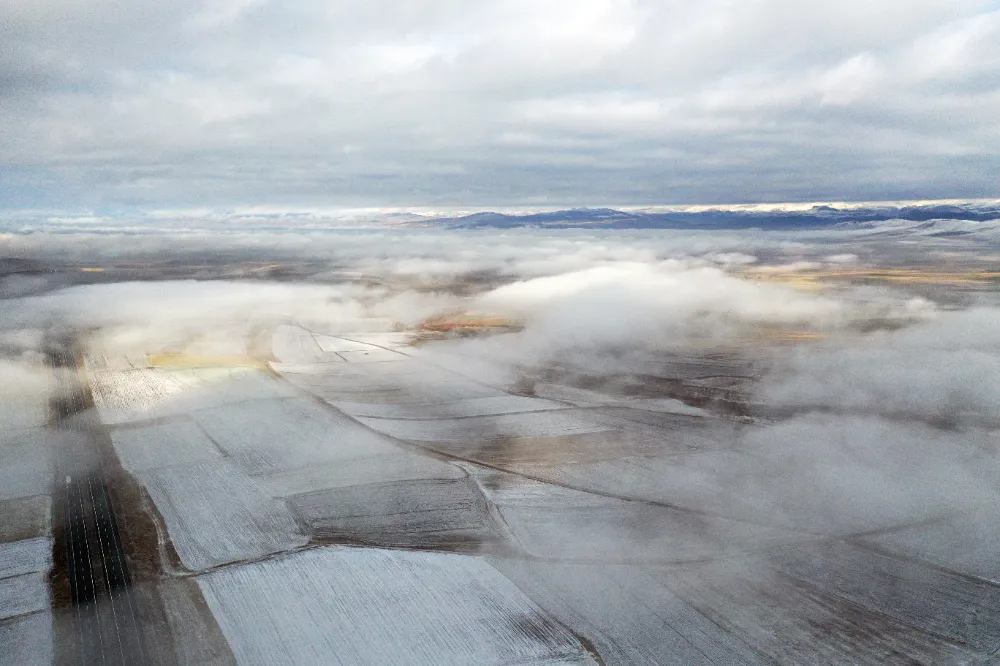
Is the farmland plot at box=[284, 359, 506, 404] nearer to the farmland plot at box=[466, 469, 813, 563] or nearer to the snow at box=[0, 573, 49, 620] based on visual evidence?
the farmland plot at box=[466, 469, 813, 563]

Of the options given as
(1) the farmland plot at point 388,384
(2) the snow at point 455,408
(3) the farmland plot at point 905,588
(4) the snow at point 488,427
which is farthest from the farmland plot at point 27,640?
(1) the farmland plot at point 388,384

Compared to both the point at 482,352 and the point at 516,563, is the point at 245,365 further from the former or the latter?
the point at 516,563

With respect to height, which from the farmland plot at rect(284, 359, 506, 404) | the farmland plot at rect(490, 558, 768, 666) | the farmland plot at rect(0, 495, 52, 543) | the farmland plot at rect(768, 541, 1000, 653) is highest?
the farmland plot at rect(284, 359, 506, 404)

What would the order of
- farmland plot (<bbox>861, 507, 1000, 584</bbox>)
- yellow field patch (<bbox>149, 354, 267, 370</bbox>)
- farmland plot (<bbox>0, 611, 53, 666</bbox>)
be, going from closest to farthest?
farmland plot (<bbox>0, 611, 53, 666</bbox>)
farmland plot (<bbox>861, 507, 1000, 584</bbox>)
yellow field patch (<bbox>149, 354, 267, 370</bbox>)

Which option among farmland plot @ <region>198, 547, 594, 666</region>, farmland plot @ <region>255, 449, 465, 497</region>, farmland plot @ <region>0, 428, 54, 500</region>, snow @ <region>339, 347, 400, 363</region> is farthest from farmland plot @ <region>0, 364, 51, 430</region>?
farmland plot @ <region>198, 547, 594, 666</region>

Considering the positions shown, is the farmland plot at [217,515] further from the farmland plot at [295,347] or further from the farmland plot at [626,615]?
the farmland plot at [295,347]

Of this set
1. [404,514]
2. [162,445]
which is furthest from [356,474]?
[162,445]

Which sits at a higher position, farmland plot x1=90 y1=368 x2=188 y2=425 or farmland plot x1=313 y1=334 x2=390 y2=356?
farmland plot x1=313 y1=334 x2=390 y2=356

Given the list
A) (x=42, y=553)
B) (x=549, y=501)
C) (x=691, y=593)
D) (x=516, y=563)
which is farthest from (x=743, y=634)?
(x=42, y=553)
